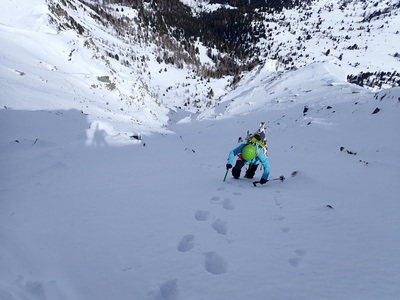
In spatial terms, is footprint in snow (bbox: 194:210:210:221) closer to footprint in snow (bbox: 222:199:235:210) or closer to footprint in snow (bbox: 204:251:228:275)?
footprint in snow (bbox: 222:199:235:210)

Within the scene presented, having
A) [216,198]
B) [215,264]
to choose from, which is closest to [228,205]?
[216,198]

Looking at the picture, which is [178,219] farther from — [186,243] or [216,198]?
[216,198]

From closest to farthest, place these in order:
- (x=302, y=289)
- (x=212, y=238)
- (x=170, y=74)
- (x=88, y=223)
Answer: (x=302, y=289), (x=212, y=238), (x=88, y=223), (x=170, y=74)

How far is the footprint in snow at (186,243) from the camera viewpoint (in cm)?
379

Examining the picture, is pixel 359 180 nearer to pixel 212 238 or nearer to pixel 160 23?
pixel 212 238

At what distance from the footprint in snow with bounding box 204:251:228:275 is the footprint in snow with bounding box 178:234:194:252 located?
0.38m

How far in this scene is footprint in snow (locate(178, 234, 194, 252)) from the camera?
149 inches

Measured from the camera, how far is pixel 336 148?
12.6m

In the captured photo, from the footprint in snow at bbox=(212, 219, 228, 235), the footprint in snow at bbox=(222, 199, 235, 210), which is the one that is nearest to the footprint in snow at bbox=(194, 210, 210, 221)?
the footprint in snow at bbox=(212, 219, 228, 235)

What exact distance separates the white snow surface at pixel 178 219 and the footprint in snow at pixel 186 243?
0.02m

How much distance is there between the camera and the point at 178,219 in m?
4.71

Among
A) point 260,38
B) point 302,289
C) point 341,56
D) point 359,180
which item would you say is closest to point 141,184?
point 302,289

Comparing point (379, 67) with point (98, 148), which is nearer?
point (98, 148)

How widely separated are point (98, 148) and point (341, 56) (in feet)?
334
